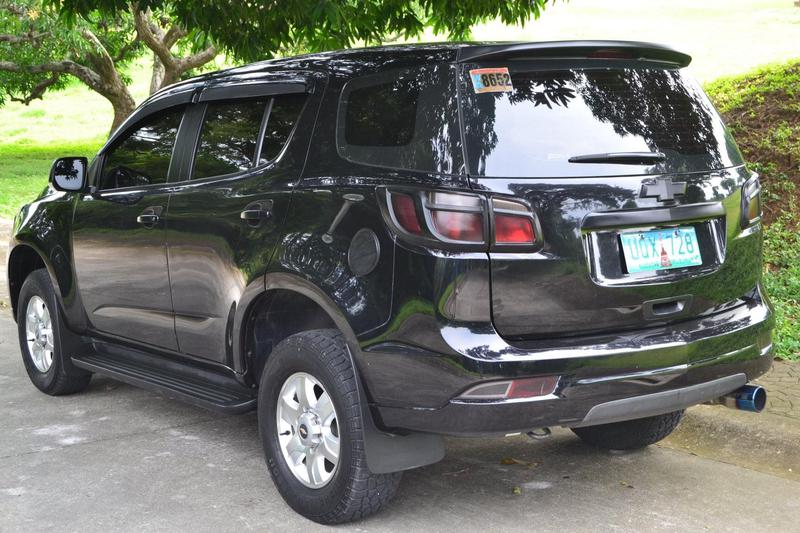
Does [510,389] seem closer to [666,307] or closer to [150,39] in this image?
[666,307]

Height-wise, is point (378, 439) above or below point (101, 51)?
below

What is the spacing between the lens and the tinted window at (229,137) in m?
4.62

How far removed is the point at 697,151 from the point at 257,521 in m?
2.30

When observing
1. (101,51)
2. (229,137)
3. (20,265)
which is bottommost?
(20,265)

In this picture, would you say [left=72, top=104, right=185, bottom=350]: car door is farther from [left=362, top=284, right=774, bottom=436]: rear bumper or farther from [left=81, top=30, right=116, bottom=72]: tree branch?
[left=81, top=30, right=116, bottom=72]: tree branch

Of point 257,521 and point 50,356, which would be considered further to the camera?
point 50,356

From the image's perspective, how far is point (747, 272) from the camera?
13.6 feet

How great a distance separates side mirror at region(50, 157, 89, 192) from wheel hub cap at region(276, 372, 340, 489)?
215 cm

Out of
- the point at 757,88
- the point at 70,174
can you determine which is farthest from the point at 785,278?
the point at 70,174

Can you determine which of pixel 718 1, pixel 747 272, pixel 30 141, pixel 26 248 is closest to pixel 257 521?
pixel 747 272

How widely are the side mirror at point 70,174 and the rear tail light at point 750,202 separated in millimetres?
3464

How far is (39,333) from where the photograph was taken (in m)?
6.21

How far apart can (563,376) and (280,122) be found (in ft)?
5.66

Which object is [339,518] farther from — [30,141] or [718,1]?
[718,1]
